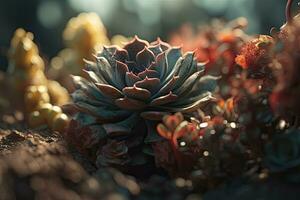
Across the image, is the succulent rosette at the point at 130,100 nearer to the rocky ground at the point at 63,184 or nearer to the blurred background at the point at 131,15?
the rocky ground at the point at 63,184

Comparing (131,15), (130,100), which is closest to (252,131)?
(130,100)

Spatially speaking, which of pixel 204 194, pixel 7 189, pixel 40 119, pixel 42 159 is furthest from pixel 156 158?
pixel 40 119

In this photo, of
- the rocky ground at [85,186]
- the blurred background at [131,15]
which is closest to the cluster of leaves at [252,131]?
the rocky ground at [85,186]

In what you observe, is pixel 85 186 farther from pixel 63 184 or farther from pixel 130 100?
pixel 130 100

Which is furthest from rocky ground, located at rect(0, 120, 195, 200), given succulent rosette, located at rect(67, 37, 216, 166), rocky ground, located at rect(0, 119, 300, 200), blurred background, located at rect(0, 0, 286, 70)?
blurred background, located at rect(0, 0, 286, 70)

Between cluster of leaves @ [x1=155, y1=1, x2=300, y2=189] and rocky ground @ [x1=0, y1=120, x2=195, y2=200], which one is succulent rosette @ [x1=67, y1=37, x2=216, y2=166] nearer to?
cluster of leaves @ [x1=155, y1=1, x2=300, y2=189]
